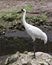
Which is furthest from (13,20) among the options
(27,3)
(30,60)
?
(30,60)

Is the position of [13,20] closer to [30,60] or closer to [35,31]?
[35,31]

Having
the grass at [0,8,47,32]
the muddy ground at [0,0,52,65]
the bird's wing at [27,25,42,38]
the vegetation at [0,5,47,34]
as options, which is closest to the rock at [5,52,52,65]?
the bird's wing at [27,25,42,38]

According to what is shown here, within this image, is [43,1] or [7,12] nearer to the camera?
[7,12]

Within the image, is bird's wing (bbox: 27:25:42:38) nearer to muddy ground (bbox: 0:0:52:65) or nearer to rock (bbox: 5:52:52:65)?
rock (bbox: 5:52:52:65)

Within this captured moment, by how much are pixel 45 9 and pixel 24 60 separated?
11.7 metres

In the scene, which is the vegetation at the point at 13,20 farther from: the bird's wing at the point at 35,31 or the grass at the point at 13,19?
the bird's wing at the point at 35,31

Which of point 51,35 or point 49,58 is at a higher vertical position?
point 49,58

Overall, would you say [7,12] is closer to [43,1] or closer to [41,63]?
[43,1]

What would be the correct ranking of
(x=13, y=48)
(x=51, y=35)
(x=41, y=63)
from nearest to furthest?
1. (x=41, y=63)
2. (x=13, y=48)
3. (x=51, y=35)

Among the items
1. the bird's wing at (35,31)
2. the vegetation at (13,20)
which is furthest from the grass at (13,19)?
the bird's wing at (35,31)

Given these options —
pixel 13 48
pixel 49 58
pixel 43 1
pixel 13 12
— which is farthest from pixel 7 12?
pixel 49 58

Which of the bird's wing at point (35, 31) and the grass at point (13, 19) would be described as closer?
the bird's wing at point (35, 31)

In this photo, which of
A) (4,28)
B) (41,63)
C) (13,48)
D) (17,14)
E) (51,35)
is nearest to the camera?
(41,63)

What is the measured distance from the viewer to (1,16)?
21031mm
